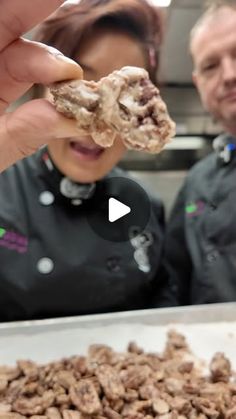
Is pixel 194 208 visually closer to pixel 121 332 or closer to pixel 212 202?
pixel 212 202

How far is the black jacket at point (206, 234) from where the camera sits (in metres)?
1.14

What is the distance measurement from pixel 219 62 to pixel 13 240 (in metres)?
0.68

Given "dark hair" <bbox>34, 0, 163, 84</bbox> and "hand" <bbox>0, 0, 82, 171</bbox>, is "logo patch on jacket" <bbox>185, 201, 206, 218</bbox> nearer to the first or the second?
"dark hair" <bbox>34, 0, 163, 84</bbox>

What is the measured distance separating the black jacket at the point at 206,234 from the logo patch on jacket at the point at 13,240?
37 centimetres

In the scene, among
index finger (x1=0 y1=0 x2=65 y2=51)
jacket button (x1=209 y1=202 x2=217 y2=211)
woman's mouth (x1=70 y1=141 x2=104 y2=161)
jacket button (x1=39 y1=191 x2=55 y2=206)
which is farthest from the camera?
jacket button (x1=209 y1=202 x2=217 y2=211)

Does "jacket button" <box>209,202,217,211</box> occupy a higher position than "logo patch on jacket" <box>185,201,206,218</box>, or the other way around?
"jacket button" <box>209,202,217,211</box>

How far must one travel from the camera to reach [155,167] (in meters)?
2.15

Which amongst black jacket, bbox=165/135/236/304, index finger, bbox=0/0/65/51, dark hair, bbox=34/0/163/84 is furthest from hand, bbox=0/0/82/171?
black jacket, bbox=165/135/236/304

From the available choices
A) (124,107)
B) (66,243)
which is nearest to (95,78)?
(124,107)

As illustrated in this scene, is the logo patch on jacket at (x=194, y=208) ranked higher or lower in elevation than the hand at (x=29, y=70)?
lower

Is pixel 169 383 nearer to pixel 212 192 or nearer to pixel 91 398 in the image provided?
pixel 91 398
